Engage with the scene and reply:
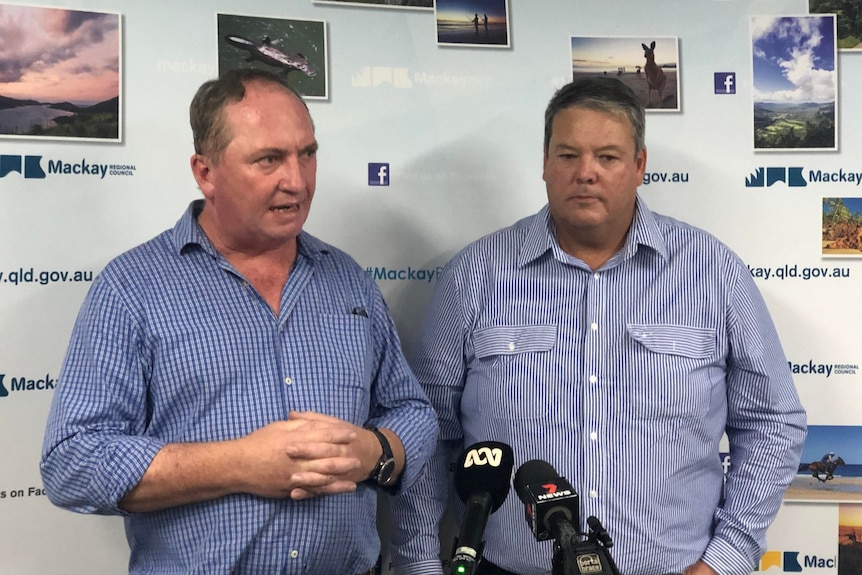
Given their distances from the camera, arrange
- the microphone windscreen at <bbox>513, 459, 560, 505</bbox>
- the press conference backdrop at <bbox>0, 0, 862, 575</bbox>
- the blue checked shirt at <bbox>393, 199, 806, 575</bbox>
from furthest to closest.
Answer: the press conference backdrop at <bbox>0, 0, 862, 575</bbox>
the blue checked shirt at <bbox>393, 199, 806, 575</bbox>
the microphone windscreen at <bbox>513, 459, 560, 505</bbox>

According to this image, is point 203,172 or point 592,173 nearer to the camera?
point 203,172

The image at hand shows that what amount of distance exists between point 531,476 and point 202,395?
81 centimetres

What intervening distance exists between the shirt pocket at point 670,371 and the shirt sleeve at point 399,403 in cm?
54

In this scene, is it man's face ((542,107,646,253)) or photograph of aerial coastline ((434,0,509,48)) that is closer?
man's face ((542,107,646,253))

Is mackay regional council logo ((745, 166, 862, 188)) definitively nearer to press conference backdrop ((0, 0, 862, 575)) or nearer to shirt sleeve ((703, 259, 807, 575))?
press conference backdrop ((0, 0, 862, 575))

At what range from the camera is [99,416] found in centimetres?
163

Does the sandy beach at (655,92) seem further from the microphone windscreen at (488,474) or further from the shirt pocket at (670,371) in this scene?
the microphone windscreen at (488,474)

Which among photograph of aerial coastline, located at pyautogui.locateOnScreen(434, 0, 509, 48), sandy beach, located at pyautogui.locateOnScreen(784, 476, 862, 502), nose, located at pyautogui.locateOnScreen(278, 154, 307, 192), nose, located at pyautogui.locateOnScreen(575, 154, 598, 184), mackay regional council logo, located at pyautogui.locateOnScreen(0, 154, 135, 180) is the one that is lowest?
sandy beach, located at pyautogui.locateOnScreen(784, 476, 862, 502)

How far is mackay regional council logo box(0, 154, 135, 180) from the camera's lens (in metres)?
2.16

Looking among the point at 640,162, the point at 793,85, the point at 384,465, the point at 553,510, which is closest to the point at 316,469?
the point at 384,465

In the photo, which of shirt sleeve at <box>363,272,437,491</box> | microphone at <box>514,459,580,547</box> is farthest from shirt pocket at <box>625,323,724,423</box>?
microphone at <box>514,459,580,547</box>

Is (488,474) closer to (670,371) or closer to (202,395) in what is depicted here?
(202,395)

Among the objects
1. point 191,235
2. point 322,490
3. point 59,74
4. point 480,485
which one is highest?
point 59,74

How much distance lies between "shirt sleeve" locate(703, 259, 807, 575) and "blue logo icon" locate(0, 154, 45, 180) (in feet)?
6.38
